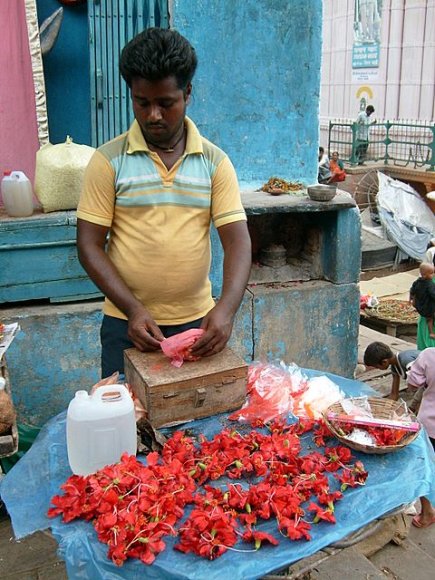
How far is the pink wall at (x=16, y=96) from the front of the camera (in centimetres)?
393

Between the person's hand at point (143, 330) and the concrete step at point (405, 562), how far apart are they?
1948mm

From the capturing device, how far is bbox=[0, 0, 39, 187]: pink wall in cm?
393

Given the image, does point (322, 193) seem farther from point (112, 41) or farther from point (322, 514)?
point (322, 514)

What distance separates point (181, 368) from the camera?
7.22 ft

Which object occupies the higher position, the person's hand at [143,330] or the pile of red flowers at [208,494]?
the person's hand at [143,330]

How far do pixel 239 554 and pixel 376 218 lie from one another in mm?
11966

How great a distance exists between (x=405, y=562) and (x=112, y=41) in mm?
3699

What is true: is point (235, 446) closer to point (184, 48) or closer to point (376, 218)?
point (184, 48)

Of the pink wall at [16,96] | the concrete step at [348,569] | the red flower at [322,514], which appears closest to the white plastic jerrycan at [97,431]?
the red flower at [322,514]

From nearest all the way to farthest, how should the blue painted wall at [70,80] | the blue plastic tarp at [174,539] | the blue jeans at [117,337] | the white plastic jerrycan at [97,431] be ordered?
the blue plastic tarp at [174,539]
the white plastic jerrycan at [97,431]
the blue jeans at [117,337]
the blue painted wall at [70,80]

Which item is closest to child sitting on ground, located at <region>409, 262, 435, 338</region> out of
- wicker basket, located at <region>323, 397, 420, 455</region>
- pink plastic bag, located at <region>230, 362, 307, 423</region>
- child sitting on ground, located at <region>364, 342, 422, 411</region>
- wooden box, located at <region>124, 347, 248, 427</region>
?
child sitting on ground, located at <region>364, 342, 422, 411</region>

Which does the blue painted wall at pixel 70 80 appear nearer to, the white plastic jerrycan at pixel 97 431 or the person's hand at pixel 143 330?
the person's hand at pixel 143 330

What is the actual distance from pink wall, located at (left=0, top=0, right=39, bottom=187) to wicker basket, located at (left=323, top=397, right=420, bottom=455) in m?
2.95

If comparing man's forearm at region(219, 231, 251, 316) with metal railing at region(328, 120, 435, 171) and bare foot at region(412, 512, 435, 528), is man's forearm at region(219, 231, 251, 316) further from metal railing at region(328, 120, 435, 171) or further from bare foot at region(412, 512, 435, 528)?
metal railing at region(328, 120, 435, 171)
